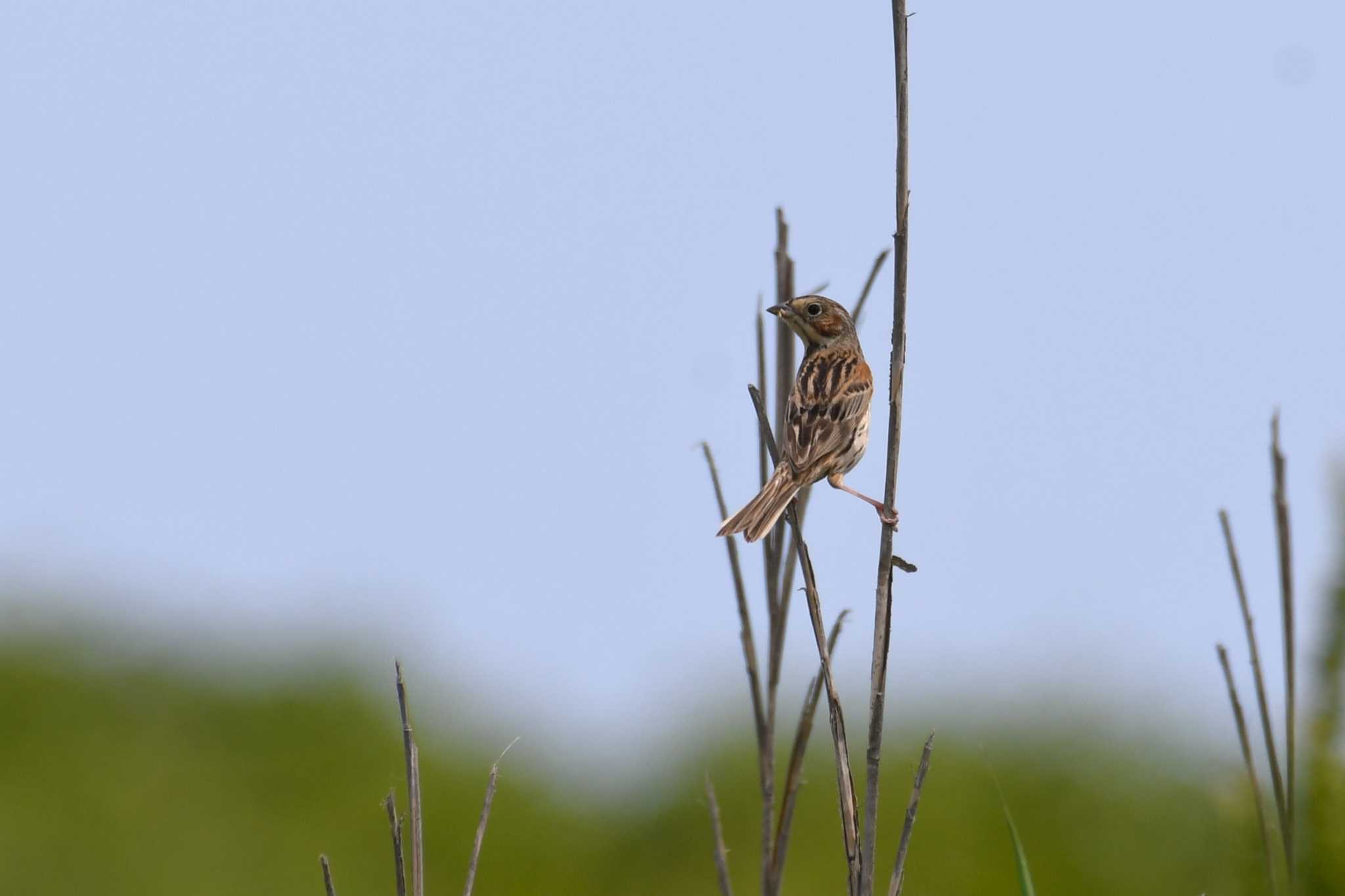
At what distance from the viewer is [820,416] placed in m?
4.82

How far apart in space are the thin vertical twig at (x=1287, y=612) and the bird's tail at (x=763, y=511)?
96cm

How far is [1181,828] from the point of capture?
11.0 m

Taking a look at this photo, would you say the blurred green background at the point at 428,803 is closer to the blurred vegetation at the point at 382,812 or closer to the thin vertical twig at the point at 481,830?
the blurred vegetation at the point at 382,812

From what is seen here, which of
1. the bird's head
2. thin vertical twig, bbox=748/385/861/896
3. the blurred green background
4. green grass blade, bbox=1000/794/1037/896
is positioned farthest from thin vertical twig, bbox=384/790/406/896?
the blurred green background

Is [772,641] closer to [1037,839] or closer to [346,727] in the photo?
[1037,839]

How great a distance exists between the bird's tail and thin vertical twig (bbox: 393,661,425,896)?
0.95 metres

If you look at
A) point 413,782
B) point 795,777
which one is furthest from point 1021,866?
point 413,782

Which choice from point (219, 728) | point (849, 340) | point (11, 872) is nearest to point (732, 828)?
point (219, 728)

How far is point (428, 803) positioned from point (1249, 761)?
31.0ft

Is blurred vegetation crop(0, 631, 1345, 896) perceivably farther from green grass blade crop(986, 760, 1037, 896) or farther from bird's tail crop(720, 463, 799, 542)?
green grass blade crop(986, 760, 1037, 896)

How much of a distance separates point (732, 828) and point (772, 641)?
8876 millimetres

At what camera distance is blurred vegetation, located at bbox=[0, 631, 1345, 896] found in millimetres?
10836

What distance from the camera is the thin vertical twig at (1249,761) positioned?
2.95 m

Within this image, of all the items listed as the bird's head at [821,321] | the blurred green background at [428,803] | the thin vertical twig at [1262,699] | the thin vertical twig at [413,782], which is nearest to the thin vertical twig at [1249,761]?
the thin vertical twig at [1262,699]
